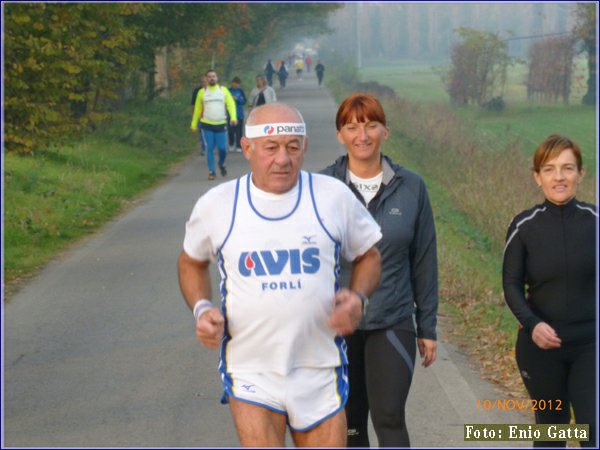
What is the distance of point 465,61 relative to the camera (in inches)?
2479

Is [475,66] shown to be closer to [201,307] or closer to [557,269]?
[557,269]

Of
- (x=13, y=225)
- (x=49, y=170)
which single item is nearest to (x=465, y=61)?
(x=49, y=170)

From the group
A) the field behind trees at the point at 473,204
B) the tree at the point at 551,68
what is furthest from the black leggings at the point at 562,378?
the tree at the point at 551,68

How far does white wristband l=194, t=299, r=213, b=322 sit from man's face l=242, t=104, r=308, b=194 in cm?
49

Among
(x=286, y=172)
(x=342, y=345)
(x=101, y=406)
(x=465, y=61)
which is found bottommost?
(x=465, y=61)

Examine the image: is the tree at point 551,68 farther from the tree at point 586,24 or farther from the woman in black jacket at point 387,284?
the woman in black jacket at point 387,284

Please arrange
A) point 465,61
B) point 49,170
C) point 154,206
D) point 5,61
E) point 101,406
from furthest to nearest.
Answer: point 465,61 < point 49,170 < point 154,206 < point 5,61 < point 101,406

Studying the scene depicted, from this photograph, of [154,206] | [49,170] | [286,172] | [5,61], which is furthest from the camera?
[49,170]

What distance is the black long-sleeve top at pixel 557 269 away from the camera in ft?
18.0

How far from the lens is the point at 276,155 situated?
459cm

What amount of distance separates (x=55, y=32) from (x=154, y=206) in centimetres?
624

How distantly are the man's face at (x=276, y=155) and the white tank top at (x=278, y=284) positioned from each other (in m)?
0.05

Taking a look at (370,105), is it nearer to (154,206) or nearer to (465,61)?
(154,206)

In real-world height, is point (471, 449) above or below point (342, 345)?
below
